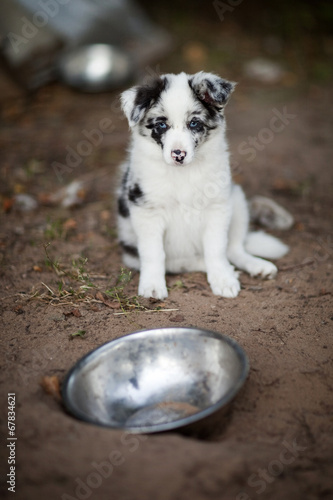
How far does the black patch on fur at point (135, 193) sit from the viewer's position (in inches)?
146

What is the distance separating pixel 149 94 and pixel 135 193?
71 cm

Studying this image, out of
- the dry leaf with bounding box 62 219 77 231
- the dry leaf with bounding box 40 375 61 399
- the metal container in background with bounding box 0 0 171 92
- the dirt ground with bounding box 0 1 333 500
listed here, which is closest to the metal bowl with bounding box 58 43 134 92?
the metal container in background with bounding box 0 0 171 92

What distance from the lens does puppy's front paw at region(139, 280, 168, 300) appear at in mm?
3662

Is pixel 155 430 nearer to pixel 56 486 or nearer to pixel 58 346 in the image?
pixel 56 486

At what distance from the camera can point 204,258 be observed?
400cm

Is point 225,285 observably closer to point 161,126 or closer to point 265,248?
point 265,248

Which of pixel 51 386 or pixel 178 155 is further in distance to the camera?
pixel 178 155

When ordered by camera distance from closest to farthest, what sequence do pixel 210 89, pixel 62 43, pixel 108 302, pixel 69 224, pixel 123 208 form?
pixel 210 89 → pixel 108 302 → pixel 123 208 → pixel 69 224 → pixel 62 43

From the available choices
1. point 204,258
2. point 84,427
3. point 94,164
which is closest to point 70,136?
point 94,164

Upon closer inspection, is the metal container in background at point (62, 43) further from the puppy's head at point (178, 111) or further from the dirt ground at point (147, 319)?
the puppy's head at point (178, 111)

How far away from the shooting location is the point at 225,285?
3.73 m

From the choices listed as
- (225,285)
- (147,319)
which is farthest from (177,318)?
(225,285)

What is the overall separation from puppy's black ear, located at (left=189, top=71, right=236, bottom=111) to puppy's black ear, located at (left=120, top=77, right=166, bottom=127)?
0.22m

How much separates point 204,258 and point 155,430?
191 cm
